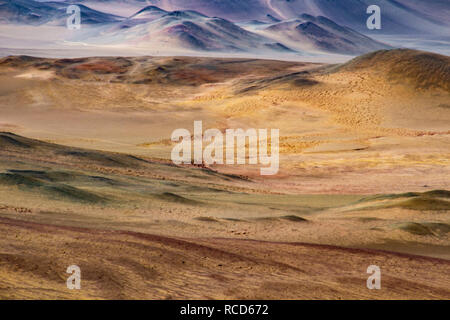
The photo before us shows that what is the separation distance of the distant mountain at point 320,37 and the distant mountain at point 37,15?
42.9 m

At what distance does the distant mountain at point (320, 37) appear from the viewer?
141 meters

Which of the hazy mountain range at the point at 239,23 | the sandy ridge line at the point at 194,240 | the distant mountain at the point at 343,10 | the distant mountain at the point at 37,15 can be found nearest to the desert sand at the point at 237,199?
the sandy ridge line at the point at 194,240

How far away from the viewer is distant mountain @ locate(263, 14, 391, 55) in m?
141

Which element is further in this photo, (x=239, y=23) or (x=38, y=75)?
(x=239, y=23)

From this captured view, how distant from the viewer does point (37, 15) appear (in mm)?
163125
